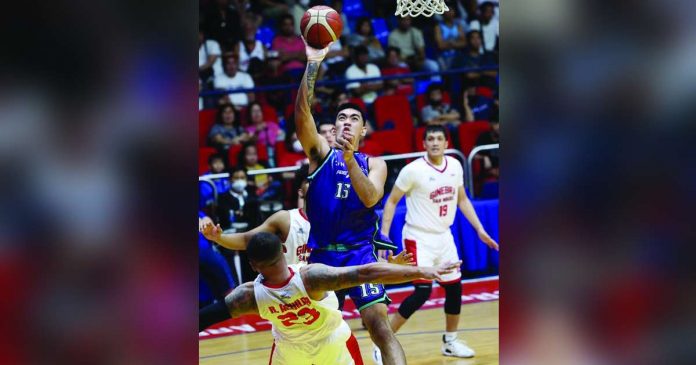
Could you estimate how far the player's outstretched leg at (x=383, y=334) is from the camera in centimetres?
555

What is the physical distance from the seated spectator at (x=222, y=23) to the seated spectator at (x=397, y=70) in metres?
2.16

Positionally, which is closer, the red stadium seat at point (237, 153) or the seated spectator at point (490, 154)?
the red stadium seat at point (237, 153)

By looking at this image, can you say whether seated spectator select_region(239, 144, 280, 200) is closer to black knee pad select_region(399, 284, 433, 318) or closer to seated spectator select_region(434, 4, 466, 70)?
black knee pad select_region(399, 284, 433, 318)

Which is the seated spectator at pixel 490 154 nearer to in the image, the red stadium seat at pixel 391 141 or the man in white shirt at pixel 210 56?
the red stadium seat at pixel 391 141

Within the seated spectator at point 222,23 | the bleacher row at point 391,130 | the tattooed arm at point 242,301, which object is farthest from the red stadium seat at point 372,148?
the tattooed arm at point 242,301

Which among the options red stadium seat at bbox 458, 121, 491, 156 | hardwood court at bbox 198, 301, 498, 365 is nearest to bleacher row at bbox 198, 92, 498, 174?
red stadium seat at bbox 458, 121, 491, 156

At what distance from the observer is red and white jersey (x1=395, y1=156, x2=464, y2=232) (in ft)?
27.6

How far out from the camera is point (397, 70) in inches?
492

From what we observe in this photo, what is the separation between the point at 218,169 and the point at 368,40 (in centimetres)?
369

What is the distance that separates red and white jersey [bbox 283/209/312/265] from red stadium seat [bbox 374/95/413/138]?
16.5ft
